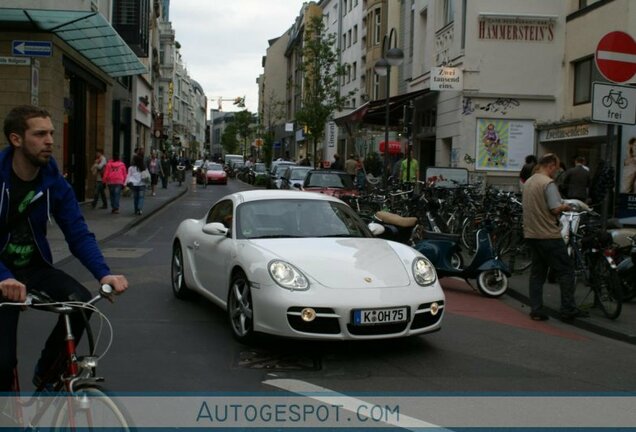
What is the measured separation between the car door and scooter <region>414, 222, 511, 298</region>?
10.8 feet

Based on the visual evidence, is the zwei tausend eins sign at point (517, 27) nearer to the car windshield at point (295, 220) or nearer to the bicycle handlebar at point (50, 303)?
the car windshield at point (295, 220)

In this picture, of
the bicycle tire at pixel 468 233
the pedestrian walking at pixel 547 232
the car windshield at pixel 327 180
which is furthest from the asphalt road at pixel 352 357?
A: the car windshield at pixel 327 180

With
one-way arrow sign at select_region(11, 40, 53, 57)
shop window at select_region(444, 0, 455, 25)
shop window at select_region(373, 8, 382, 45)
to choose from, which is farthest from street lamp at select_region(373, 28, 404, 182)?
shop window at select_region(373, 8, 382, 45)

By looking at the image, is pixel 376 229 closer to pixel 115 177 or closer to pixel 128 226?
pixel 128 226

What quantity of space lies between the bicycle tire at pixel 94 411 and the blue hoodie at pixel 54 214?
76 centimetres

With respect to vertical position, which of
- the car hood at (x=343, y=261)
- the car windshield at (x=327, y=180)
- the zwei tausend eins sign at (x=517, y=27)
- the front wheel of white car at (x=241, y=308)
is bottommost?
the front wheel of white car at (x=241, y=308)

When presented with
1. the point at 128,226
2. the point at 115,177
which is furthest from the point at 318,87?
the point at 128,226

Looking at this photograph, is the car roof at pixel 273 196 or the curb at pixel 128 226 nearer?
the car roof at pixel 273 196

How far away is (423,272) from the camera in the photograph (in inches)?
261

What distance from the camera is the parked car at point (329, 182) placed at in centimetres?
2041

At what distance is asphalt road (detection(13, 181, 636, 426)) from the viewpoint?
5.46 meters

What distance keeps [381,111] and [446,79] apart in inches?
226

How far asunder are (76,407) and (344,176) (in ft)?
61.6

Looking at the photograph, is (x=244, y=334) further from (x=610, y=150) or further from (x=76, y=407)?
(x=610, y=150)
